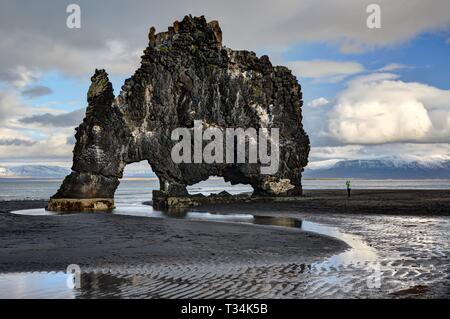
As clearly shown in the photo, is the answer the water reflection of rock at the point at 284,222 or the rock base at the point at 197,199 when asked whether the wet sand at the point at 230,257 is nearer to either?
the water reflection of rock at the point at 284,222

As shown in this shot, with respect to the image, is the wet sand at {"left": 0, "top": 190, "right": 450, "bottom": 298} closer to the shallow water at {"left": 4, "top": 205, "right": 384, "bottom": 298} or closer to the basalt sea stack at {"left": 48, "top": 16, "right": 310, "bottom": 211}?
the shallow water at {"left": 4, "top": 205, "right": 384, "bottom": 298}

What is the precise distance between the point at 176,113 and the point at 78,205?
16.0 metres

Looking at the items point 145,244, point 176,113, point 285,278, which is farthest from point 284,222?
point 176,113

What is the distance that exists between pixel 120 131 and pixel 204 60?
13761 millimetres

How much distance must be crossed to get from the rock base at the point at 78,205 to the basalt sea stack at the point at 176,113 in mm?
111

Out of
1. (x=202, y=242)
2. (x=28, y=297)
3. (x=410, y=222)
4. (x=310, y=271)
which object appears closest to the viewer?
(x=28, y=297)

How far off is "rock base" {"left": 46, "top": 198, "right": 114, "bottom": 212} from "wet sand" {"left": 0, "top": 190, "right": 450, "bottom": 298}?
53.2 feet

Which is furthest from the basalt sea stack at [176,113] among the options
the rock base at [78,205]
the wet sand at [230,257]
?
the wet sand at [230,257]

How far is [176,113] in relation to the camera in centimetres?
5628

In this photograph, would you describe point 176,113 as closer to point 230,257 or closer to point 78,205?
point 78,205

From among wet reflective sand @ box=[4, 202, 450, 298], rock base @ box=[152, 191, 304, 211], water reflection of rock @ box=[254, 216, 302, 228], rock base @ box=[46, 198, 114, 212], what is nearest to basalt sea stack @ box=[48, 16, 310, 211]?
rock base @ box=[46, 198, 114, 212]
